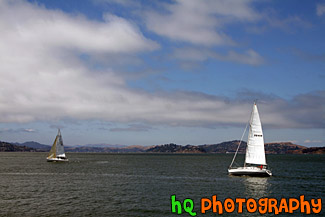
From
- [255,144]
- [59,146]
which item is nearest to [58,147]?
[59,146]

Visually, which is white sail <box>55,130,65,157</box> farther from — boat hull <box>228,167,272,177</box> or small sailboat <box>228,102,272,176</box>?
boat hull <box>228,167,272,177</box>

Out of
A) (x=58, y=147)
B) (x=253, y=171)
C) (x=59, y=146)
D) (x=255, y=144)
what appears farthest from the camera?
(x=58, y=147)

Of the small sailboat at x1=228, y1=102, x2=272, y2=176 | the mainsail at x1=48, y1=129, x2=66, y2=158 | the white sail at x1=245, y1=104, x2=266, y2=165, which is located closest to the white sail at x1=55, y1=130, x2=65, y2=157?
the mainsail at x1=48, y1=129, x2=66, y2=158

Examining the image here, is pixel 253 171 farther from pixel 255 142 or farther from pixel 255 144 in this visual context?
pixel 255 142

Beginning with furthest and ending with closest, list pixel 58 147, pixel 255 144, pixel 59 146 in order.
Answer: pixel 58 147, pixel 59 146, pixel 255 144

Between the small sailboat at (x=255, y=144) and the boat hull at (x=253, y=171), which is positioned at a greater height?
the small sailboat at (x=255, y=144)

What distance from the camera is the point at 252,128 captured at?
81312mm

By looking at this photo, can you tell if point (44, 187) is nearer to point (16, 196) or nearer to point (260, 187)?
point (16, 196)

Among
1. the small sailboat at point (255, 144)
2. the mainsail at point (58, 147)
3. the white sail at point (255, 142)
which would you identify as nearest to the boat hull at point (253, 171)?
the small sailboat at point (255, 144)

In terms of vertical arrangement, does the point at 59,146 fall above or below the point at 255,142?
below

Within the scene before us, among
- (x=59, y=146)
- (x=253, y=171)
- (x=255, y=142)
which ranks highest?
(x=255, y=142)

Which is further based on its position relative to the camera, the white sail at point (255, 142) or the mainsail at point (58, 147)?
the mainsail at point (58, 147)

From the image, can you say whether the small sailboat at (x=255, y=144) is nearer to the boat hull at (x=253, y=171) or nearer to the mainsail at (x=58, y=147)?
the boat hull at (x=253, y=171)

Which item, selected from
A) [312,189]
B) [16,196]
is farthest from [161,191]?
[312,189]
